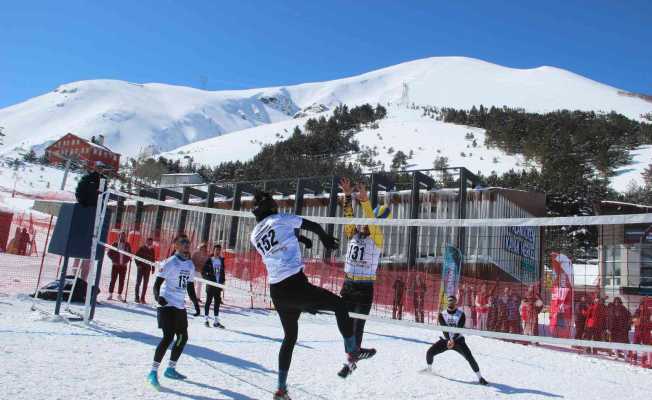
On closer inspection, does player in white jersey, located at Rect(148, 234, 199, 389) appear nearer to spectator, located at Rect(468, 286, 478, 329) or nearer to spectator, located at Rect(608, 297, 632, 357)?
spectator, located at Rect(468, 286, 478, 329)

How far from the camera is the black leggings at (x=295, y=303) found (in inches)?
186

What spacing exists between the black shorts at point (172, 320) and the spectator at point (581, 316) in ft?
30.7

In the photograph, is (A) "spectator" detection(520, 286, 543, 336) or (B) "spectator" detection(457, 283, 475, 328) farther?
(B) "spectator" detection(457, 283, 475, 328)

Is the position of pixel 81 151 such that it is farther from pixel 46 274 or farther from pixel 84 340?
pixel 84 340

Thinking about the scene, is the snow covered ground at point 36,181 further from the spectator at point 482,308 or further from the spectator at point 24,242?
the spectator at point 482,308

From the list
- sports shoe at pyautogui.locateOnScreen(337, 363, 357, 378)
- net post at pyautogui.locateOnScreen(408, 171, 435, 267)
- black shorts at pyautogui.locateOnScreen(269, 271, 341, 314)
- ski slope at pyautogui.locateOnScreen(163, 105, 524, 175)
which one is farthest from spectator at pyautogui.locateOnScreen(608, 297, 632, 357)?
ski slope at pyautogui.locateOnScreen(163, 105, 524, 175)

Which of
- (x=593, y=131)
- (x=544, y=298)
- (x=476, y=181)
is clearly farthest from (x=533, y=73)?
(x=544, y=298)

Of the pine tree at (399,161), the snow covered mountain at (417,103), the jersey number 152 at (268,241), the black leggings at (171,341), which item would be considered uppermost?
the snow covered mountain at (417,103)

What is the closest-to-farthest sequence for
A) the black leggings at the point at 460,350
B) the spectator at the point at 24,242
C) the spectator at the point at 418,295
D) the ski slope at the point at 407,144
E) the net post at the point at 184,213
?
the black leggings at the point at 460,350 < the spectator at the point at 418,295 < the spectator at the point at 24,242 < the net post at the point at 184,213 < the ski slope at the point at 407,144

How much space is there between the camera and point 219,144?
338 feet

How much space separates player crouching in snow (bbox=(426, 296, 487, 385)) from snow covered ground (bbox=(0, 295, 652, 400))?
0.98 feet

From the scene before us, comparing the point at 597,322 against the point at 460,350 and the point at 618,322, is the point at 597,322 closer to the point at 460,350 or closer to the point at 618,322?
the point at 618,322

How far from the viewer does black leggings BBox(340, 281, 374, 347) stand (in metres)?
6.25

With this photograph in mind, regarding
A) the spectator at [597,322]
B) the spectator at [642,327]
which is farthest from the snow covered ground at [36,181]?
the spectator at [642,327]
